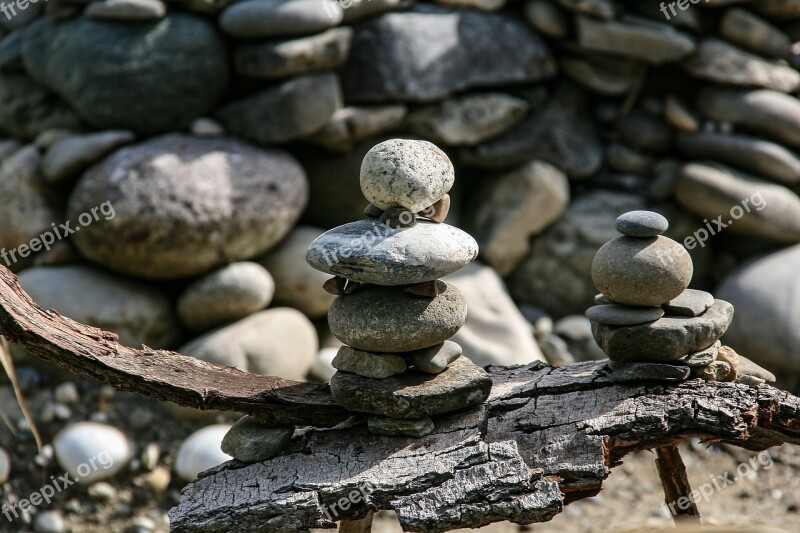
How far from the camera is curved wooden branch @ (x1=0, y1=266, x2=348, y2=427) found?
2.58 m

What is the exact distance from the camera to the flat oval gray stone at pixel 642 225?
274 centimetres

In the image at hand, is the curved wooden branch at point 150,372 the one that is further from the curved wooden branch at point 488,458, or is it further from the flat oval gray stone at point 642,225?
the flat oval gray stone at point 642,225

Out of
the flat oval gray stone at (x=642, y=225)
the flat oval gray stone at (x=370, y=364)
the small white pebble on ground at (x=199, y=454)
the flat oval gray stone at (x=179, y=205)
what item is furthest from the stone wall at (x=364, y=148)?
the flat oval gray stone at (x=642, y=225)

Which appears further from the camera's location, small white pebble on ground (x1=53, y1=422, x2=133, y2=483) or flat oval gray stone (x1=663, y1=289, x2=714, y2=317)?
small white pebble on ground (x1=53, y1=422, x2=133, y2=483)

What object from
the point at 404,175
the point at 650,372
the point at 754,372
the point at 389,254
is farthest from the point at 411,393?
the point at 754,372

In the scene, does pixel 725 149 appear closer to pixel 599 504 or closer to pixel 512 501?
pixel 599 504

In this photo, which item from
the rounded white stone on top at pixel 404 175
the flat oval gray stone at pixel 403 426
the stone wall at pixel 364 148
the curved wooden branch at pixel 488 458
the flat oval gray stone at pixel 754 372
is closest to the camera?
the curved wooden branch at pixel 488 458

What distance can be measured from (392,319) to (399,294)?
0.33 ft

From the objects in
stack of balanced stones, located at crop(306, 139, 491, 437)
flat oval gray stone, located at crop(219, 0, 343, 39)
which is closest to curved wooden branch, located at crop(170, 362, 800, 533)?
stack of balanced stones, located at crop(306, 139, 491, 437)

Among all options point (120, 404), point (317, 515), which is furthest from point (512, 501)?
point (120, 404)

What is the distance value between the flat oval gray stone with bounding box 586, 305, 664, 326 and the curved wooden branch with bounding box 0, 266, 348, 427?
89cm

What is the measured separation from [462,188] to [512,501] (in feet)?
12.0

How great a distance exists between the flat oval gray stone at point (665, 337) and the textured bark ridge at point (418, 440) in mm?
101

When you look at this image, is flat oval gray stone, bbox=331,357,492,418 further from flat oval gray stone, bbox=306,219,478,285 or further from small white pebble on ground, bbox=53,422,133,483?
small white pebble on ground, bbox=53,422,133,483
